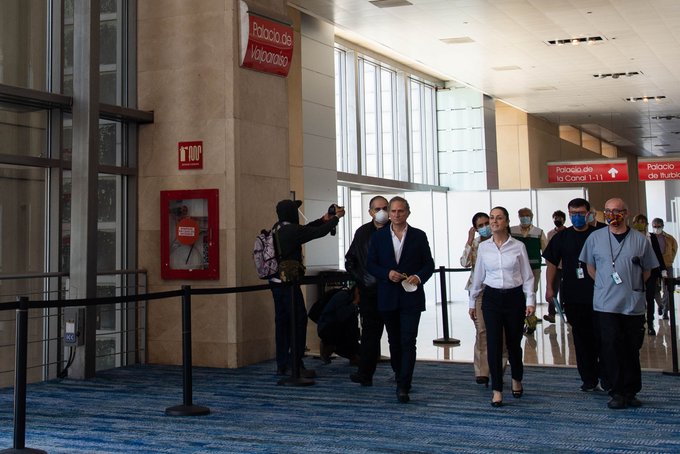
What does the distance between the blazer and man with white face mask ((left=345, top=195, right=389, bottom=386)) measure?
0.47 meters

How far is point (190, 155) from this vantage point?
9797mm

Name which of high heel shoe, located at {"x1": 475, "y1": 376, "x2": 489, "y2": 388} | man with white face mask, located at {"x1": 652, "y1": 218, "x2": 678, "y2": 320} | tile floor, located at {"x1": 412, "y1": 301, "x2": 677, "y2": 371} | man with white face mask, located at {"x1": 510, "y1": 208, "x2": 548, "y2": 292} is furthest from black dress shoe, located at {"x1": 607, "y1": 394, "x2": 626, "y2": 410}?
man with white face mask, located at {"x1": 652, "y1": 218, "x2": 678, "y2": 320}

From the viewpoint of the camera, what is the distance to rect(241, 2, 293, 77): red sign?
971 cm

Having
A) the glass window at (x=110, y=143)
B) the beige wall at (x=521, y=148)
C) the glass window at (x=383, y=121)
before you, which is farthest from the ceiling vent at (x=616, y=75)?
the glass window at (x=110, y=143)

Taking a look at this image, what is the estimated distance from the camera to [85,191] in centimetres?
881

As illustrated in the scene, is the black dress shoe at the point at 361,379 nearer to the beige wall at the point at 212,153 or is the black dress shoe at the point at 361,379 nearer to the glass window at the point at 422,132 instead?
the beige wall at the point at 212,153

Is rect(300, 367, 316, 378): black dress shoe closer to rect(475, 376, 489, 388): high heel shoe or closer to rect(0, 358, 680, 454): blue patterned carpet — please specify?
rect(0, 358, 680, 454): blue patterned carpet

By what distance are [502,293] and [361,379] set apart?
1.81 metres

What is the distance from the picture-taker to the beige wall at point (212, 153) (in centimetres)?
962

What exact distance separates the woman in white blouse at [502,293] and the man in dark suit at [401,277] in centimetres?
55

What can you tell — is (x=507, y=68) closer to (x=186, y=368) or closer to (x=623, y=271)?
(x=623, y=271)

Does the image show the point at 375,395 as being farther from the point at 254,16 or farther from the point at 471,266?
the point at 254,16

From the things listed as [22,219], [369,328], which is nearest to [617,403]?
[369,328]

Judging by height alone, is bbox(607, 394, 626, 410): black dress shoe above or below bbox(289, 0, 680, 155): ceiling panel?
below
